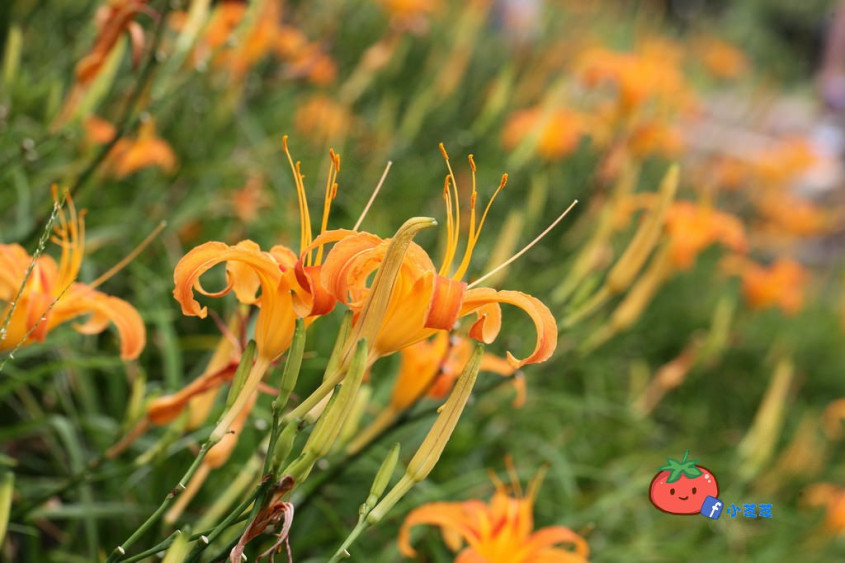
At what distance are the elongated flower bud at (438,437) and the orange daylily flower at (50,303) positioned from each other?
41cm

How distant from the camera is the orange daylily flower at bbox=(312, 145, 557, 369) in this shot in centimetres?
88

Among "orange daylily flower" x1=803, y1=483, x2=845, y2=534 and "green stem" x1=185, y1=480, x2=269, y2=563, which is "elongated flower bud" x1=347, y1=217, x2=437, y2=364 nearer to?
"green stem" x1=185, y1=480, x2=269, y2=563

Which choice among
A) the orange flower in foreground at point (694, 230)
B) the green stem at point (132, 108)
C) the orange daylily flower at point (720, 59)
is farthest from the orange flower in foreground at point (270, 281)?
the orange daylily flower at point (720, 59)

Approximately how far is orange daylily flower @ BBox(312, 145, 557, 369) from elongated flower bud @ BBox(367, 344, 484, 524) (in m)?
0.04

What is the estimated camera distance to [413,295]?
3.01 feet

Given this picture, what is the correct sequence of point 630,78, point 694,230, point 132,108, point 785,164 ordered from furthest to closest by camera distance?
point 785,164 < point 630,78 < point 694,230 < point 132,108

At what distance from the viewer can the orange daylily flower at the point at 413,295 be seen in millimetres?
884

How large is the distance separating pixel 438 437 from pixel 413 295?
0.51 feet

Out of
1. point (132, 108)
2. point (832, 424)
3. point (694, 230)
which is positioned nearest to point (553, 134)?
point (694, 230)

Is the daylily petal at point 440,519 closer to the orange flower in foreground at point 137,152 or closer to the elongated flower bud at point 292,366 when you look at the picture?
the elongated flower bud at point 292,366

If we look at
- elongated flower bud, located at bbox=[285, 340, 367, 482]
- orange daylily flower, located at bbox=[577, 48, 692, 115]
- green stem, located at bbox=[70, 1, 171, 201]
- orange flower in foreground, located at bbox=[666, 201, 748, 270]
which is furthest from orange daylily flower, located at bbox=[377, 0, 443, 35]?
elongated flower bud, located at bbox=[285, 340, 367, 482]

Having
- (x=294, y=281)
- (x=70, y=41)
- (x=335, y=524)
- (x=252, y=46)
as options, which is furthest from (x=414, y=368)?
(x=70, y=41)

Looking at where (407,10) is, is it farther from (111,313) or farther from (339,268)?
(339,268)

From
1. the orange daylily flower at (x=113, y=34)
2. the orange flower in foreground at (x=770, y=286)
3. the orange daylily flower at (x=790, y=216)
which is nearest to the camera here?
the orange daylily flower at (x=113, y=34)
